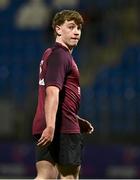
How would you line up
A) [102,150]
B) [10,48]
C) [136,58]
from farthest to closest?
[10,48], [136,58], [102,150]

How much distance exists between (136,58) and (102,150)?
206cm

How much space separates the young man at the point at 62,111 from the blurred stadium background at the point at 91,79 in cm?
531

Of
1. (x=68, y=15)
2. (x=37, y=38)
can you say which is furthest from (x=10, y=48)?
(x=68, y=15)

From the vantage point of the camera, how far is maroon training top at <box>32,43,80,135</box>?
12.3ft

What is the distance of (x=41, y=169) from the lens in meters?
3.79

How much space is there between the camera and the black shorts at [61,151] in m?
3.78

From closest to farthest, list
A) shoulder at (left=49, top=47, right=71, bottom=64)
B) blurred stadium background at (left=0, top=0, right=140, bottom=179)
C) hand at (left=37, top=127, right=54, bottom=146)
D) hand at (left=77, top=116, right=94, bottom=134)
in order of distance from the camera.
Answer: hand at (left=37, top=127, right=54, bottom=146), shoulder at (left=49, top=47, right=71, bottom=64), hand at (left=77, top=116, right=94, bottom=134), blurred stadium background at (left=0, top=0, right=140, bottom=179)

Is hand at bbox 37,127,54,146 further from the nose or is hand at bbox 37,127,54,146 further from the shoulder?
A: the nose

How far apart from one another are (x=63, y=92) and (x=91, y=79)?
22.7 feet

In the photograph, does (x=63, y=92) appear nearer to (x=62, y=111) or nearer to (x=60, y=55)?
(x=62, y=111)

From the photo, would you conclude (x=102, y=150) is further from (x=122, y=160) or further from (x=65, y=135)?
(x=65, y=135)

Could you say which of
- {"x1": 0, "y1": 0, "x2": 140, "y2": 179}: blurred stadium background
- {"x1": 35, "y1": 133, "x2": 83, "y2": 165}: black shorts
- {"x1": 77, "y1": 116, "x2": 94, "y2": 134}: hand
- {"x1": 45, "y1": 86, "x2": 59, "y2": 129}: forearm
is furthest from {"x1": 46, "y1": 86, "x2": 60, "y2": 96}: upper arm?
{"x1": 0, "y1": 0, "x2": 140, "y2": 179}: blurred stadium background

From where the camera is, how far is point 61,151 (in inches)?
149

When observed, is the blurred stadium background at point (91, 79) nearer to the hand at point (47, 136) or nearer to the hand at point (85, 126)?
the hand at point (85, 126)
